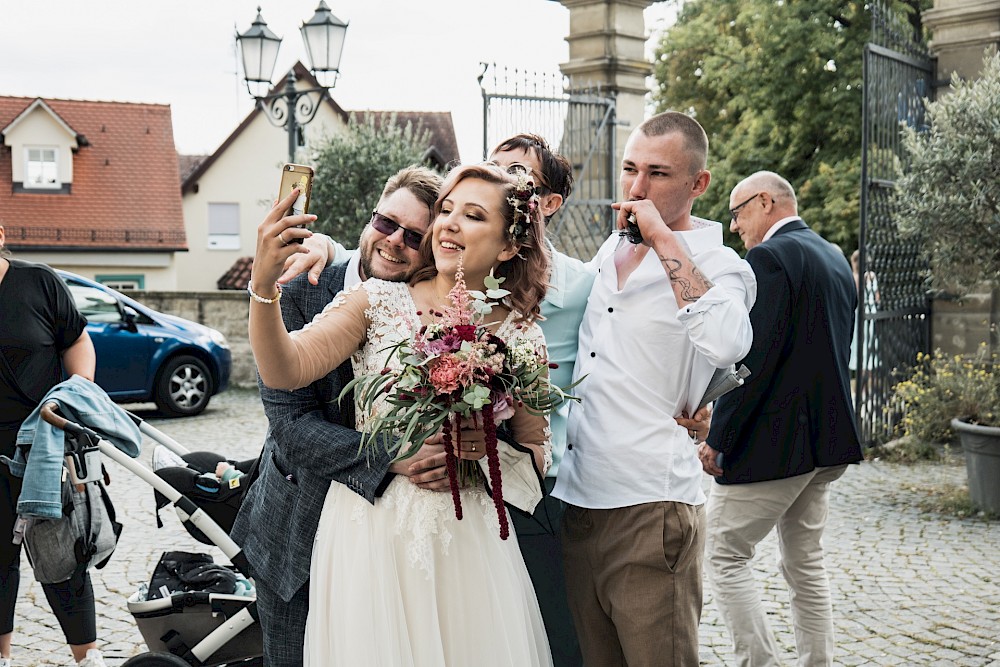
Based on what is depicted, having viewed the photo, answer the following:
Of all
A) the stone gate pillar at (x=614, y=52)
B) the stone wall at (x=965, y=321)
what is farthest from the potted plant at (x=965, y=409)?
Result: the stone gate pillar at (x=614, y=52)

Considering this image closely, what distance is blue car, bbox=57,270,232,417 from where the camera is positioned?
13323 millimetres

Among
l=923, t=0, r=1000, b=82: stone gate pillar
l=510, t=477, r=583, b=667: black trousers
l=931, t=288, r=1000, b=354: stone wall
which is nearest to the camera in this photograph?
l=510, t=477, r=583, b=667: black trousers

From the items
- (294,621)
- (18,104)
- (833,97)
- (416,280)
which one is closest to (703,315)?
(416,280)

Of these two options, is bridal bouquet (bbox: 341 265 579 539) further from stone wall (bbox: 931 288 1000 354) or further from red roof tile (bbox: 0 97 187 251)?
red roof tile (bbox: 0 97 187 251)

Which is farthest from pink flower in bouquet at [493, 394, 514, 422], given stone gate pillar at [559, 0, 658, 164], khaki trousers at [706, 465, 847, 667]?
stone gate pillar at [559, 0, 658, 164]

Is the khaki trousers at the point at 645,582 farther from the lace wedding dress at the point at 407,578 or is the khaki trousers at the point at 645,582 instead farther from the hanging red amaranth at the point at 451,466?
the hanging red amaranth at the point at 451,466

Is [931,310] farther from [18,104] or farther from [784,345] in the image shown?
[18,104]

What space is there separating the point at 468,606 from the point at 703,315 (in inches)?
41.3

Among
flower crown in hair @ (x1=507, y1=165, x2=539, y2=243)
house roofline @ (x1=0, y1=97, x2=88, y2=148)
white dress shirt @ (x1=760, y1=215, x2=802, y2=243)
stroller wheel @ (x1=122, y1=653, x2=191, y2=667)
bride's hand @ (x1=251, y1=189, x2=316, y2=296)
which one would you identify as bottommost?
stroller wheel @ (x1=122, y1=653, x2=191, y2=667)

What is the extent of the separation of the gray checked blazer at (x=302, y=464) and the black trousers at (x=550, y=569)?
671 mm

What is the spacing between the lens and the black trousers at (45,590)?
15.3 ft

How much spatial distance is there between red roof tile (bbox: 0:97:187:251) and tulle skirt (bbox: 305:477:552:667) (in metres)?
32.7

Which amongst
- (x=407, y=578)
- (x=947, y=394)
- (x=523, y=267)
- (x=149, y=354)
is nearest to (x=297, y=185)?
(x=523, y=267)

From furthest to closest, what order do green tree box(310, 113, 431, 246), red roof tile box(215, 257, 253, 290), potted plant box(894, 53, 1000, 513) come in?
red roof tile box(215, 257, 253, 290), green tree box(310, 113, 431, 246), potted plant box(894, 53, 1000, 513)
